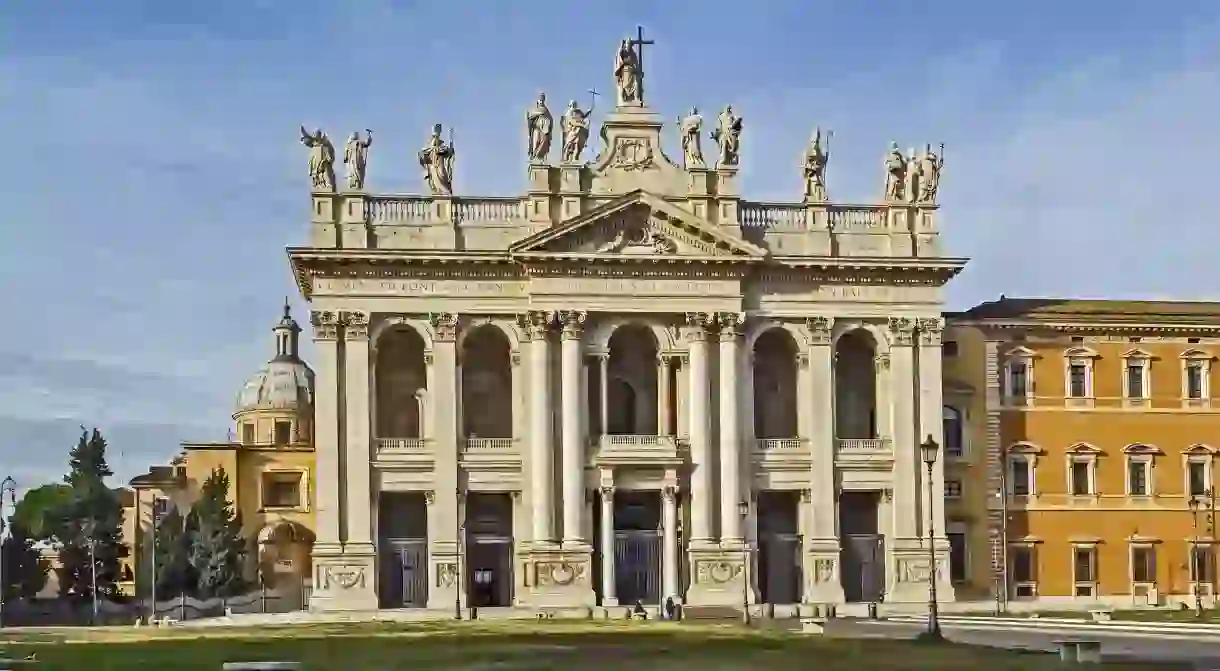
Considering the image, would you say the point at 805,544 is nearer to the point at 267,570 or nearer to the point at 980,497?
the point at 980,497

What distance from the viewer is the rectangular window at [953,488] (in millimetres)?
73625

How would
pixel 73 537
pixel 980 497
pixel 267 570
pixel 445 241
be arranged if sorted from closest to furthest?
pixel 445 241 < pixel 980 497 < pixel 267 570 < pixel 73 537

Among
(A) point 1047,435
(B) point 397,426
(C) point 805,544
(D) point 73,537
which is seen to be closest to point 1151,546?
(A) point 1047,435

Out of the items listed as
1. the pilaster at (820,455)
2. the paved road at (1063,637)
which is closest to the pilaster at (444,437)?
the pilaster at (820,455)

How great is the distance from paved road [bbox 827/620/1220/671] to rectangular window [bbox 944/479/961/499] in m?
18.0

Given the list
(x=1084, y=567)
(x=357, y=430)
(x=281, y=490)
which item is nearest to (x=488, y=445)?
(x=357, y=430)

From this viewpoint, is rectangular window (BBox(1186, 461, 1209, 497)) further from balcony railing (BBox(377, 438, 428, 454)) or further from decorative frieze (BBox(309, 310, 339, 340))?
decorative frieze (BBox(309, 310, 339, 340))

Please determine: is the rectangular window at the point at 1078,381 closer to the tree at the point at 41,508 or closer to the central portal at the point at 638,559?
the central portal at the point at 638,559

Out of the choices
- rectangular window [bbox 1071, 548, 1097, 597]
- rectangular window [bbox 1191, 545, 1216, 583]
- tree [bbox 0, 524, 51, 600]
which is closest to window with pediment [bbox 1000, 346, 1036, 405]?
rectangular window [bbox 1071, 548, 1097, 597]

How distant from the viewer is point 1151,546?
74.6 metres

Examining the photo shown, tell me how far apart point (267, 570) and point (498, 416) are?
15472 mm

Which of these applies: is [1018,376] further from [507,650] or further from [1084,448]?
[507,650]

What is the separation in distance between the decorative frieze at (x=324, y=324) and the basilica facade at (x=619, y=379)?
109 millimetres

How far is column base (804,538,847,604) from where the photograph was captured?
68.8m
